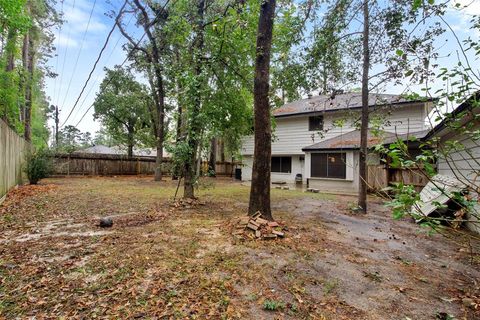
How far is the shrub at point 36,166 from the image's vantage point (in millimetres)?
11000

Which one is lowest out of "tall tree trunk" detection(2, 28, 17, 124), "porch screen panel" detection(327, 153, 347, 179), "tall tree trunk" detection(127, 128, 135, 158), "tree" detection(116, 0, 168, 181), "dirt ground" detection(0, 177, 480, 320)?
"dirt ground" detection(0, 177, 480, 320)

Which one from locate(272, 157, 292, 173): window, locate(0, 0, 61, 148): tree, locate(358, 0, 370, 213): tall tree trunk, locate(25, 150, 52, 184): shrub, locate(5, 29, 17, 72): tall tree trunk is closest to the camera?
locate(358, 0, 370, 213): tall tree trunk

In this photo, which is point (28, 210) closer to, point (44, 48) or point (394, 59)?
point (394, 59)

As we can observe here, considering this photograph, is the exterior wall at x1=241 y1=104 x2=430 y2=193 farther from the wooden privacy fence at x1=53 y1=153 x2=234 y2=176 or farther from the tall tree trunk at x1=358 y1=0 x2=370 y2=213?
the wooden privacy fence at x1=53 y1=153 x2=234 y2=176

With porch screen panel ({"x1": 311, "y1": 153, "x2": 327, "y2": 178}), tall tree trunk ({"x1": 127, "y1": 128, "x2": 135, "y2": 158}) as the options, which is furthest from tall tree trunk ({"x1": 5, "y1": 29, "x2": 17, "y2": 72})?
porch screen panel ({"x1": 311, "y1": 153, "x2": 327, "y2": 178})

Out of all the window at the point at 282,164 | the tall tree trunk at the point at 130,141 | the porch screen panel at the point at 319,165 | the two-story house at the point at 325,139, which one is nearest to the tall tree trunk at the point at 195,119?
the two-story house at the point at 325,139

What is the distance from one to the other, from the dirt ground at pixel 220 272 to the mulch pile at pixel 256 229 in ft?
→ 0.50

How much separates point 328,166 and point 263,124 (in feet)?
29.8

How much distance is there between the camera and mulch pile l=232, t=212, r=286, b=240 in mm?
4527

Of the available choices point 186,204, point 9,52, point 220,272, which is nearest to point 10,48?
point 9,52

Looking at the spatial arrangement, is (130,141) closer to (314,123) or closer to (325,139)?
(314,123)

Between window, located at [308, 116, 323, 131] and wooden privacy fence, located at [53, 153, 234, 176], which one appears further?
wooden privacy fence, located at [53, 153, 234, 176]

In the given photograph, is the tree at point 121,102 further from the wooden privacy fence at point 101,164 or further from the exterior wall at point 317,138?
the exterior wall at point 317,138

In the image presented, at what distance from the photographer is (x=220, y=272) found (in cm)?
320
